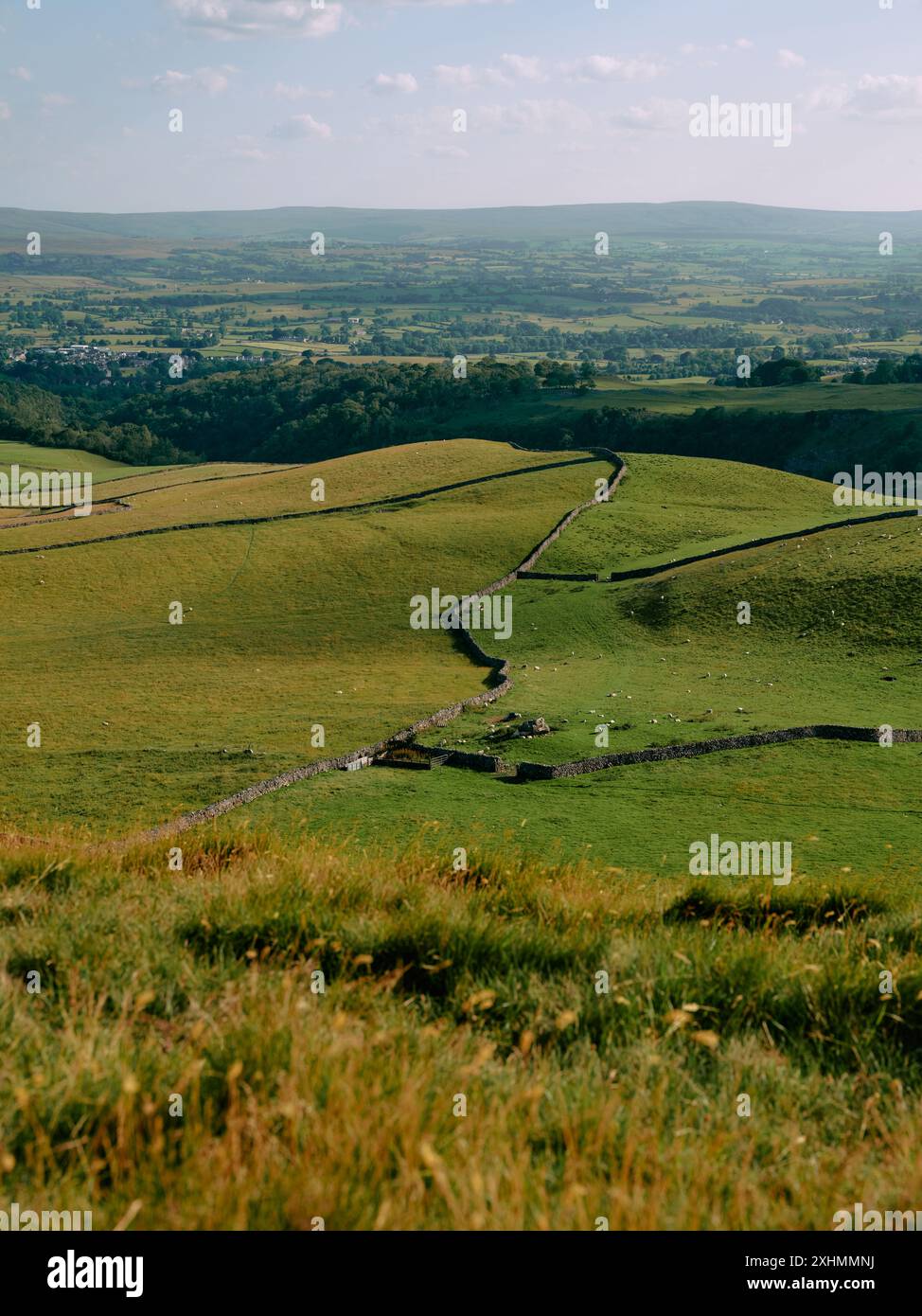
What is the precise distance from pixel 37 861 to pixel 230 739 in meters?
23.4

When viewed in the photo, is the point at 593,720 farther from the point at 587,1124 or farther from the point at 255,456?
the point at 255,456

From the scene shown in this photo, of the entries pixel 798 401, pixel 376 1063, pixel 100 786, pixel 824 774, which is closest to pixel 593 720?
pixel 824 774

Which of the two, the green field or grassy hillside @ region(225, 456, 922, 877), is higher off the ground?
the green field

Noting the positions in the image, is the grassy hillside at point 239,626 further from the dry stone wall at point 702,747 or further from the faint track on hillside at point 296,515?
the dry stone wall at point 702,747

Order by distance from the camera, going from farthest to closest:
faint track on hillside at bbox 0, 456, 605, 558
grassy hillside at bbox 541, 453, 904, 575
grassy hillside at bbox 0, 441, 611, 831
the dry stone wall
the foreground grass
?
faint track on hillside at bbox 0, 456, 605, 558 < grassy hillside at bbox 541, 453, 904, 575 < grassy hillside at bbox 0, 441, 611, 831 < the dry stone wall < the foreground grass

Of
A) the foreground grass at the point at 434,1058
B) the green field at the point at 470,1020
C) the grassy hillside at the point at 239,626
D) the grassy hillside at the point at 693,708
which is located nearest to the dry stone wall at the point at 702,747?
the grassy hillside at the point at 693,708

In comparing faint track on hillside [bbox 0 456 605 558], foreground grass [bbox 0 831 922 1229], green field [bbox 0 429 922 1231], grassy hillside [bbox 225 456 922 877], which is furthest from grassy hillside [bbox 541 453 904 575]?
foreground grass [bbox 0 831 922 1229]

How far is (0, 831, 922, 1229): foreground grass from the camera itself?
422 centimetres

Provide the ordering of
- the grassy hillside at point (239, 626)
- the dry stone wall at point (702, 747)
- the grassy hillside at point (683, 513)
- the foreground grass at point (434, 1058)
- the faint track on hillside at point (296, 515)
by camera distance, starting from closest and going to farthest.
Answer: the foreground grass at point (434, 1058) < the dry stone wall at point (702, 747) < the grassy hillside at point (239, 626) < the grassy hillside at point (683, 513) < the faint track on hillside at point (296, 515)

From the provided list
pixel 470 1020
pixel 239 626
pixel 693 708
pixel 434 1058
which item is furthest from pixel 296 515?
pixel 434 1058

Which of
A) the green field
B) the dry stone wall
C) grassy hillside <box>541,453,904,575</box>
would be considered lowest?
the dry stone wall

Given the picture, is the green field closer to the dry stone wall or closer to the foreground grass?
the foreground grass

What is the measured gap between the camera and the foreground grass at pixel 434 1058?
4219mm
